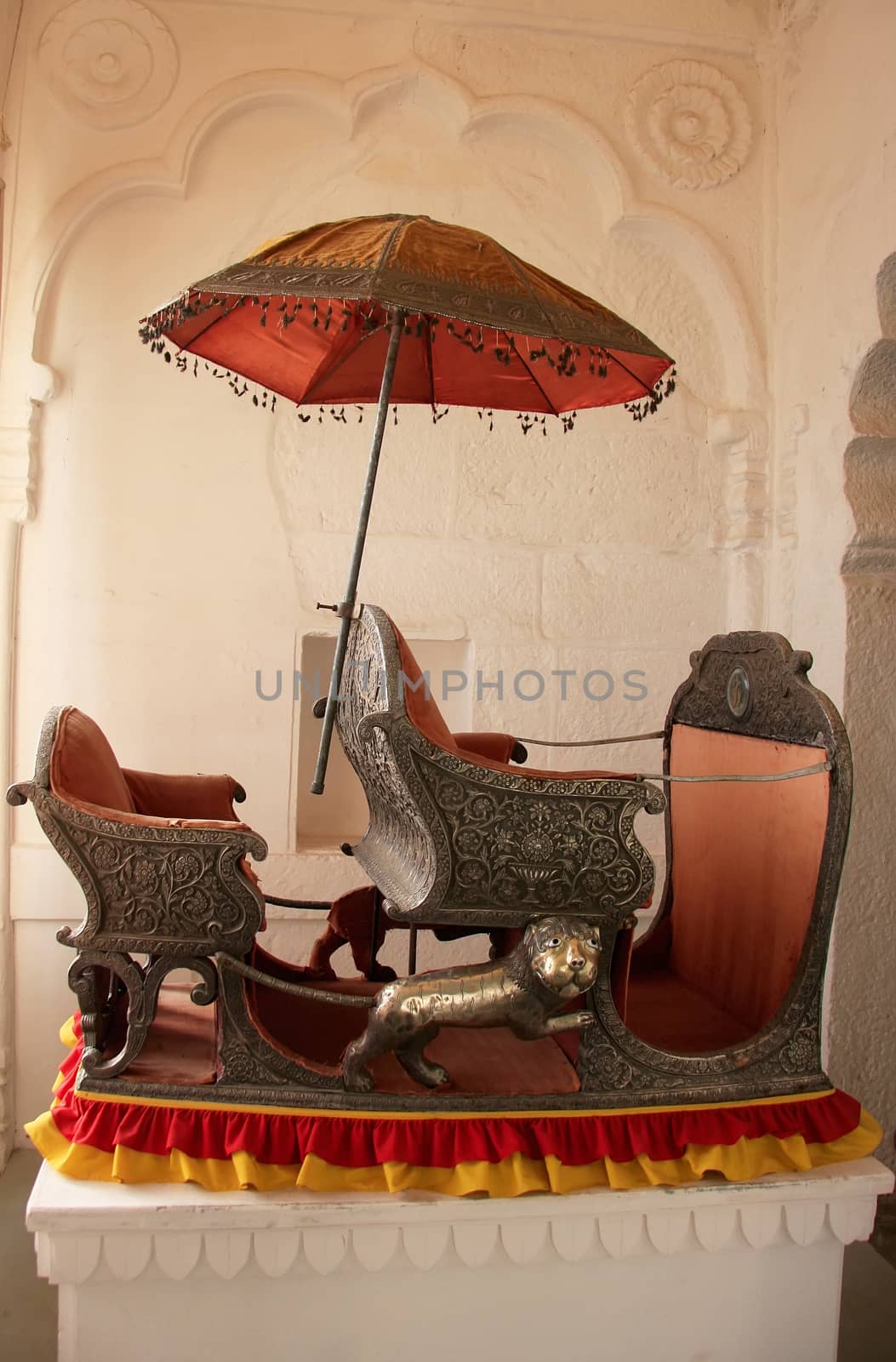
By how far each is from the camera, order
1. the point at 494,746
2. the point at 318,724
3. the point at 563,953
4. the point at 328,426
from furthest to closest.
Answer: the point at 318,724 < the point at 328,426 < the point at 494,746 < the point at 563,953

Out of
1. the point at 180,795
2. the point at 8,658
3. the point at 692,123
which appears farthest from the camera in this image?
the point at 692,123

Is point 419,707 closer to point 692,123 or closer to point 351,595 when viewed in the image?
point 351,595

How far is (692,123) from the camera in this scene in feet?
12.9

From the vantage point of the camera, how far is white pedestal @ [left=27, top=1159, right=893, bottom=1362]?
204cm

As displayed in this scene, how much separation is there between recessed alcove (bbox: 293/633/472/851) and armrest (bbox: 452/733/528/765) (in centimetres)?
77

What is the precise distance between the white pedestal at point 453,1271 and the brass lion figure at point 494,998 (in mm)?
311

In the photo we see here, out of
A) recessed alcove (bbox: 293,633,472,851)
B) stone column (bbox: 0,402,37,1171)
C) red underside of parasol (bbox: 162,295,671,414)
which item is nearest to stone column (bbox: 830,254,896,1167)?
red underside of parasol (bbox: 162,295,671,414)

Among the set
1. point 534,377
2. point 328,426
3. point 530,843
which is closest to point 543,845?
point 530,843

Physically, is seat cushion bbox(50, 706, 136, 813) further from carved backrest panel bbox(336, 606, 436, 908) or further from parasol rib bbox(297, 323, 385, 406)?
parasol rib bbox(297, 323, 385, 406)

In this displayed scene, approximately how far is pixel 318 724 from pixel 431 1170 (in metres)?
2.31

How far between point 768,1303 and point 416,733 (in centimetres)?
152

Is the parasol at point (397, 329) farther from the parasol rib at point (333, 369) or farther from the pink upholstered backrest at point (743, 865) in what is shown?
the pink upholstered backrest at point (743, 865)

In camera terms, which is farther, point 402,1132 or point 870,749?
point 870,749

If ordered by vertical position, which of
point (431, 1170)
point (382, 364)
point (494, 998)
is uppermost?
point (382, 364)
